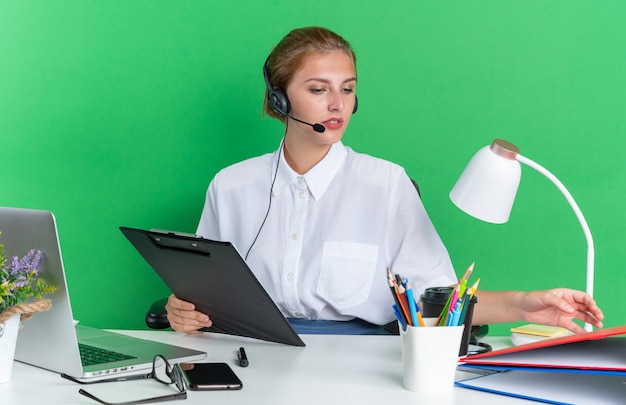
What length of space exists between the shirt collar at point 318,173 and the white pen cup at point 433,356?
0.96 meters

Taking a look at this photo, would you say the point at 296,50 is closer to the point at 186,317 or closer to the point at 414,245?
the point at 414,245

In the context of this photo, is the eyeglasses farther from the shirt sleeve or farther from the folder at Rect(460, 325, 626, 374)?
the shirt sleeve

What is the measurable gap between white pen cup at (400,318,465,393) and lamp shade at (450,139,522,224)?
0.39 metres

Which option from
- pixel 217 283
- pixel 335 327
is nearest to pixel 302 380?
pixel 217 283

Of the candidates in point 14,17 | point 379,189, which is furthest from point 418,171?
point 14,17

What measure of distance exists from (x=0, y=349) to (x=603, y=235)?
1855mm

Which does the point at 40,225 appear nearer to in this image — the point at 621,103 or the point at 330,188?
the point at 330,188

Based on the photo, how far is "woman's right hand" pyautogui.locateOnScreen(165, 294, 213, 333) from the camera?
1.65 meters

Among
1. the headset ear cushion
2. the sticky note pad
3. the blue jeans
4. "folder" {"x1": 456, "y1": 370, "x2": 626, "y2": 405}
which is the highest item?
the headset ear cushion

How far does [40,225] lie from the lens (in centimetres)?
124

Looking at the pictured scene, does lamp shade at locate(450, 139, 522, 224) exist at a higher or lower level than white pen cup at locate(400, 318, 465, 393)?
higher

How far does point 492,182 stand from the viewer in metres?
1.49

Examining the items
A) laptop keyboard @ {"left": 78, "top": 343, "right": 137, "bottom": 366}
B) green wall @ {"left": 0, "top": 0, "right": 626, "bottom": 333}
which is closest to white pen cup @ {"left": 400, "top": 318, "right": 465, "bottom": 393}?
laptop keyboard @ {"left": 78, "top": 343, "right": 137, "bottom": 366}

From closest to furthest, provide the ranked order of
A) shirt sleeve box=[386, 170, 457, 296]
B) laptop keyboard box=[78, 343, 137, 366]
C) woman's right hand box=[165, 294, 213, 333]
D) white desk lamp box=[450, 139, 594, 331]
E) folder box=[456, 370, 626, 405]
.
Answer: folder box=[456, 370, 626, 405] < laptop keyboard box=[78, 343, 137, 366] < white desk lamp box=[450, 139, 594, 331] < woman's right hand box=[165, 294, 213, 333] < shirt sleeve box=[386, 170, 457, 296]
